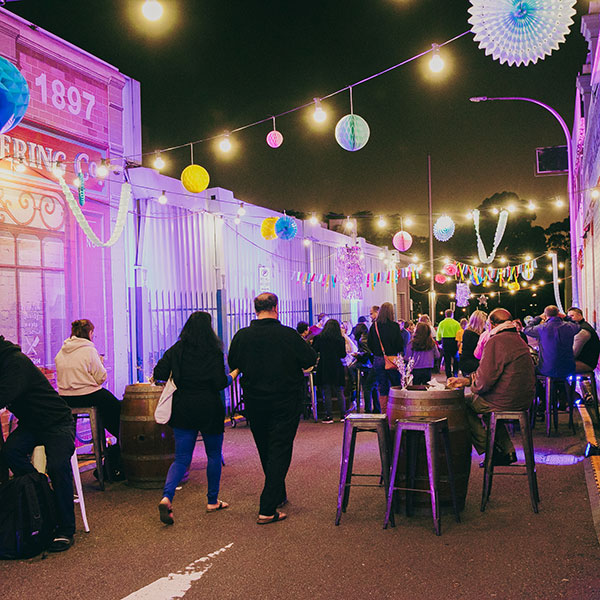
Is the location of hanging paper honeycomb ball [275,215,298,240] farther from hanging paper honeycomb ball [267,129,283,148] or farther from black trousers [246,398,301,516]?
black trousers [246,398,301,516]

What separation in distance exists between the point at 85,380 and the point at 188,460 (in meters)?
1.86

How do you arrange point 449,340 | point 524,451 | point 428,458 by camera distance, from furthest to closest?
point 449,340, point 524,451, point 428,458

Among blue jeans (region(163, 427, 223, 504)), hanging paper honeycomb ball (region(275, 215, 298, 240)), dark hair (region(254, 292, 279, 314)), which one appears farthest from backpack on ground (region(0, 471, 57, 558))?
hanging paper honeycomb ball (region(275, 215, 298, 240))

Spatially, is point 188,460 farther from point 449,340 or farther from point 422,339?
point 449,340

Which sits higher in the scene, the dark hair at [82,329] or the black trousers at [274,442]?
the dark hair at [82,329]

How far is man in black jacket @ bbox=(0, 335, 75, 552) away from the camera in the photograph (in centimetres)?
495

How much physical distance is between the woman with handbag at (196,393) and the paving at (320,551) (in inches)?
19.1

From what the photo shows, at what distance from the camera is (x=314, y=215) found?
15430mm

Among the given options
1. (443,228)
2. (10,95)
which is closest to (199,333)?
(10,95)

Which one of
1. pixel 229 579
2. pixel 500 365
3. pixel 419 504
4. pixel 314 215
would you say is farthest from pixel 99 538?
pixel 314 215

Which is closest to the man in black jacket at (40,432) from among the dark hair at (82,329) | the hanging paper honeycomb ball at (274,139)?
the dark hair at (82,329)

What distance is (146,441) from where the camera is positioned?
678 centimetres

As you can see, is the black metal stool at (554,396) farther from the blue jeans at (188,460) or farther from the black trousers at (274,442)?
the blue jeans at (188,460)

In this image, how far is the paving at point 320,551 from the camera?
4.13m
